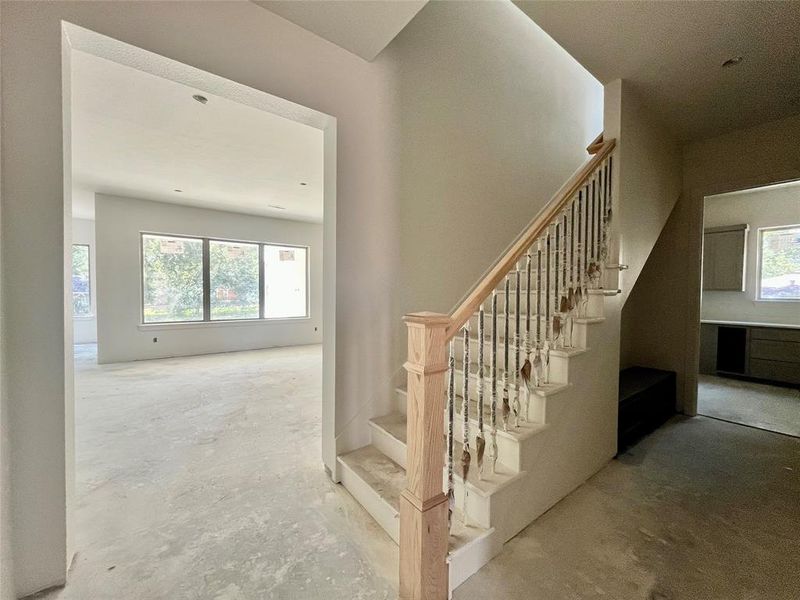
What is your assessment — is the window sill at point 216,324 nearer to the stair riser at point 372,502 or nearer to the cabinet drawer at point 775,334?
the stair riser at point 372,502

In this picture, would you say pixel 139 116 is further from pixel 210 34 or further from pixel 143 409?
pixel 143 409

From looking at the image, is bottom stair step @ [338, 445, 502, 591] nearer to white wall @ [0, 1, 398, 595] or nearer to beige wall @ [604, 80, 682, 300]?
white wall @ [0, 1, 398, 595]

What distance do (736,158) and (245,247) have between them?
22.6 feet

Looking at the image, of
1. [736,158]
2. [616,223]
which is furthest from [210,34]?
[736,158]

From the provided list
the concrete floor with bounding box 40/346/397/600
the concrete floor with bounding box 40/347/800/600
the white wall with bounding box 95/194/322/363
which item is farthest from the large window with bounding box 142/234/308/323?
the concrete floor with bounding box 40/347/800/600

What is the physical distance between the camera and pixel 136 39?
4.51ft

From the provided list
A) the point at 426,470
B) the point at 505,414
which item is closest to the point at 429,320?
the point at 426,470

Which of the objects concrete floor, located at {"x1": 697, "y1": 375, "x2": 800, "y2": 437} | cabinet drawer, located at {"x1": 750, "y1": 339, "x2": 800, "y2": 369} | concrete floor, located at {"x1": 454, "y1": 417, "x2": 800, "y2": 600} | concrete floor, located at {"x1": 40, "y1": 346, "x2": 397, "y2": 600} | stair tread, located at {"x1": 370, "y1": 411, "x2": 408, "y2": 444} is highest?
cabinet drawer, located at {"x1": 750, "y1": 339, "x2": 800, "y2": 369}

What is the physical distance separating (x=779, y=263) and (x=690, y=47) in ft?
14.3

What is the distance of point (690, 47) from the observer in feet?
6.21

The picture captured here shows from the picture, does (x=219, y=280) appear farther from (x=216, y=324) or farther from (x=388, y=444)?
(x=388, y=444)

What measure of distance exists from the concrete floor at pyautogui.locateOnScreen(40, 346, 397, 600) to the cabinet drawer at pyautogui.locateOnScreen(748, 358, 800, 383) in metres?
5.32

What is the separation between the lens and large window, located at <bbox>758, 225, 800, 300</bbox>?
14.0 feet

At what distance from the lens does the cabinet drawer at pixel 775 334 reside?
3.85 meters
